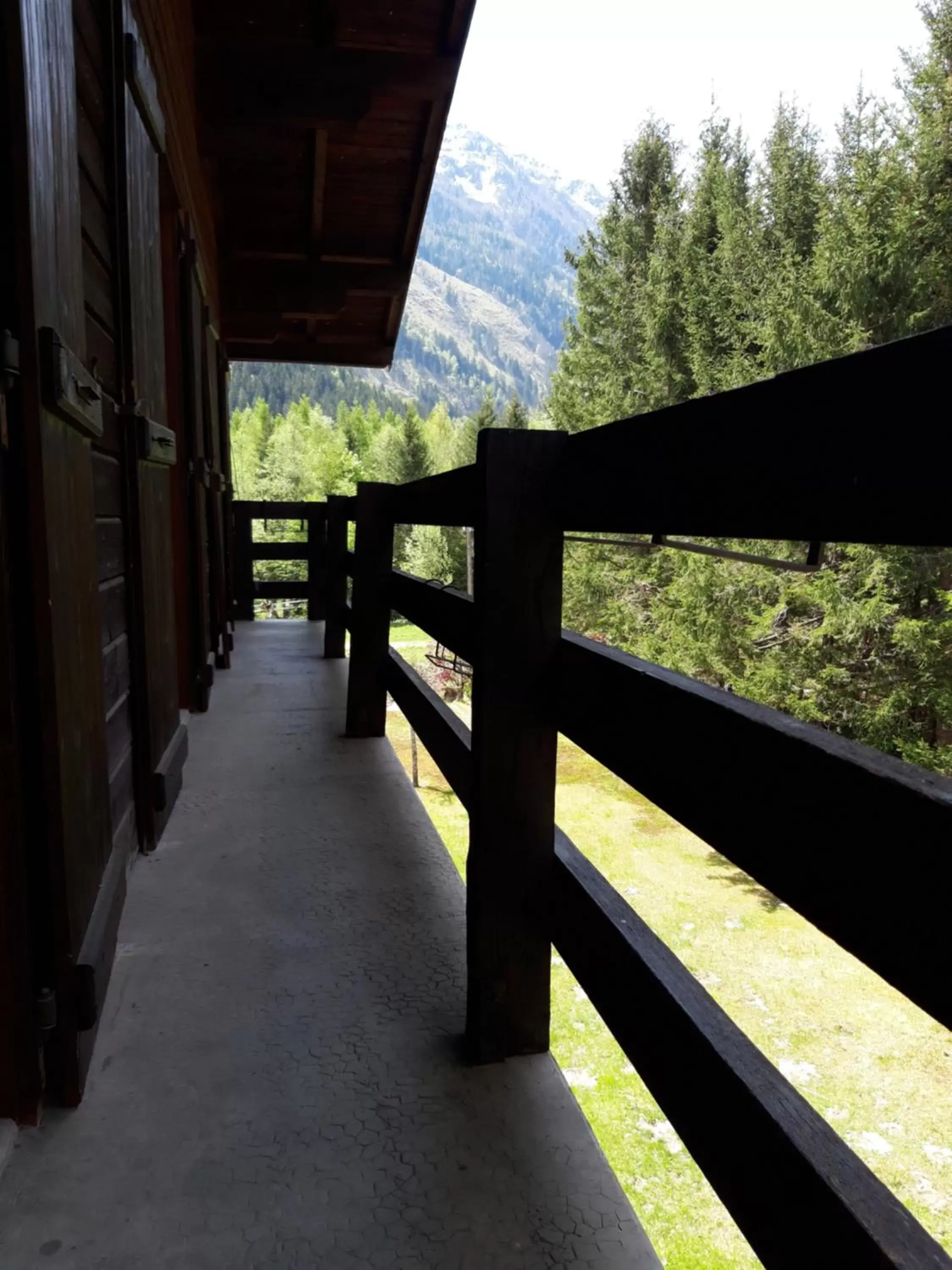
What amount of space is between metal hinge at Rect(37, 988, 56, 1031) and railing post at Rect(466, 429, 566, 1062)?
0.64m

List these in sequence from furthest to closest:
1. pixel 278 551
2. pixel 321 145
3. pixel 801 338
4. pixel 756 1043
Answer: pixel 801 338 → pixel 278 551 → pixel 756 1043 → pixel 321 145

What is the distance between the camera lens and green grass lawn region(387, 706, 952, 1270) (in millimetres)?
7645

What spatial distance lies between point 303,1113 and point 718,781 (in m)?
0.90

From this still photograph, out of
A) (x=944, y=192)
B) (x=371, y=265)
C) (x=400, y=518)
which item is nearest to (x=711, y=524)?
(x=400, y=518)

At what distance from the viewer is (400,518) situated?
3.18m

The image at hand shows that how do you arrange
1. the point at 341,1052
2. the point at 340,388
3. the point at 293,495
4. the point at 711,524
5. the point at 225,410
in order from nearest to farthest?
the point at 711,524 < the point at 341,1052 < the point at 225,410 < the point at 293,495 < the point at 340,388

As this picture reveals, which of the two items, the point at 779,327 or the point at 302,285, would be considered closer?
the point at 302,285

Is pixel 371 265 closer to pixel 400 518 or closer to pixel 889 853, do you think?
pixel 400 518

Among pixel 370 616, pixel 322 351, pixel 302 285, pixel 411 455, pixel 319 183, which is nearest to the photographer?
pixel 370 616

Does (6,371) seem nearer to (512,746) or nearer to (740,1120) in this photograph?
(512,746)

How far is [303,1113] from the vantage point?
138cm

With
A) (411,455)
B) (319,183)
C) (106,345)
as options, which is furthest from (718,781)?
(411,455)

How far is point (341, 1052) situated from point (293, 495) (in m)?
60.2

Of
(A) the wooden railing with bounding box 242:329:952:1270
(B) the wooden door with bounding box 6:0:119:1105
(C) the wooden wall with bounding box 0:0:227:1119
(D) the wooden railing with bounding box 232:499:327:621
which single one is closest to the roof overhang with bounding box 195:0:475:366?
(D) the wooden railing with bounding box 232:499:327:621
